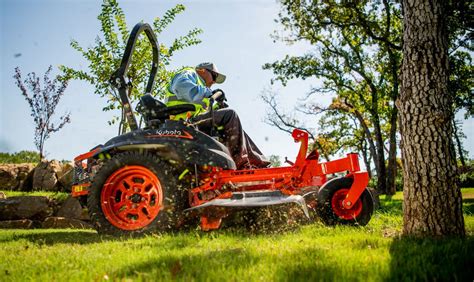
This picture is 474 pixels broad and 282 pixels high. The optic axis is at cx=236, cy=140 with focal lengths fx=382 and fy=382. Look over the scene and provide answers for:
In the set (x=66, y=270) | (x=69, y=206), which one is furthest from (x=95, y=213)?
(x=69, y=206)

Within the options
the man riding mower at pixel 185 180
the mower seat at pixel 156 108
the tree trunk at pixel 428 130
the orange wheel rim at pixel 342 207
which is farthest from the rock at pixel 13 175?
the tree trunk at pixel 428 130

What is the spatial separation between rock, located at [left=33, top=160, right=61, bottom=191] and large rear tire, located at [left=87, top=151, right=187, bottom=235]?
6.13 m

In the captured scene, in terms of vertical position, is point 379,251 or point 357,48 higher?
point 357,48

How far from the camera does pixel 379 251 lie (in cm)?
279

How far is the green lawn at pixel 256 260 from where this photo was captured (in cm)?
221

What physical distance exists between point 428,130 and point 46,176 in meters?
9.47

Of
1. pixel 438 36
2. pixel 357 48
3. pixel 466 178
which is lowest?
pixel 466 178

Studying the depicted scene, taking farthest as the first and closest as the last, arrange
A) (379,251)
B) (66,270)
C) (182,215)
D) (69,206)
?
(69,206)
(182,215)
(379,251)
(66,270)

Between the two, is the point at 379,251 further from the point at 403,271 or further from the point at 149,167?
the point at 149,167

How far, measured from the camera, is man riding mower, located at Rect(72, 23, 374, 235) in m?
4.37

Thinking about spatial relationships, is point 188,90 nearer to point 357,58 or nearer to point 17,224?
point 17,224

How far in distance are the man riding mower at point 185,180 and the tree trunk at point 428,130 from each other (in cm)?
94

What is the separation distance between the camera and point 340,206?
4.50 meters

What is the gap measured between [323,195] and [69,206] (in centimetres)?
650
